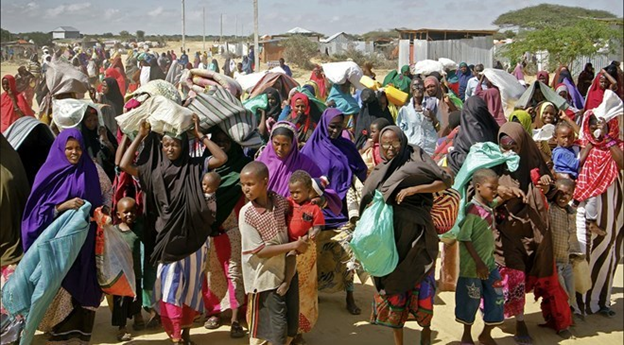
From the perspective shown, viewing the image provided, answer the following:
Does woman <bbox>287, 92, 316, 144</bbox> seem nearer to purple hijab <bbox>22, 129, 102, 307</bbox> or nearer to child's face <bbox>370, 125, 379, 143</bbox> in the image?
child's face <bbox>370, 125, 379, 143</bbox>

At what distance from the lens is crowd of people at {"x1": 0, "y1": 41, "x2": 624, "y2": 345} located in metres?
4.64

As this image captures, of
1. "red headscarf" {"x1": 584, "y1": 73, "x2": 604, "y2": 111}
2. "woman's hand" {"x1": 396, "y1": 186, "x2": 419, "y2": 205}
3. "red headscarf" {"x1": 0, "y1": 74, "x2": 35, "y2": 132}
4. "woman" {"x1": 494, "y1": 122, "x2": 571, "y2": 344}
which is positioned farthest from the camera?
"red headscarf" {"x1": 584, "y1": 73, "x2": 604, "y2": 111}

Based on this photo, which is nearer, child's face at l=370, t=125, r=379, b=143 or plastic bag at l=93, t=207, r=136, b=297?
plastic bag at l=93, t=207, r=136, b=297

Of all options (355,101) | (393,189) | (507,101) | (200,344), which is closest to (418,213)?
(393,189)

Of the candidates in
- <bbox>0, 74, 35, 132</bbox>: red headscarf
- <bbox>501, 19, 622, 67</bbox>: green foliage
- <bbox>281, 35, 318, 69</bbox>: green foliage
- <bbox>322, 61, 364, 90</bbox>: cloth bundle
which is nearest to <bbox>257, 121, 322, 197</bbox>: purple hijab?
<bbox>0, 74, 35, 132</bbox>: red headscarf

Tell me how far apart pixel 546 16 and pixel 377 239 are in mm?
36806

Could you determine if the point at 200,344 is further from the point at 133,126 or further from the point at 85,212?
the point at 133,126

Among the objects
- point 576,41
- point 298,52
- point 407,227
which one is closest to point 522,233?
point 407,227

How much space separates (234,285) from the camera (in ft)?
18.2

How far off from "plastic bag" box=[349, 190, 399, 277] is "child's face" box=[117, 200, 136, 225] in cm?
164

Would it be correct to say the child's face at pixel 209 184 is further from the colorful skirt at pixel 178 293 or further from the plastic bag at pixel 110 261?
the plastic bag at pixel 110 261

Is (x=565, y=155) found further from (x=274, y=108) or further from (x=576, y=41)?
(x=576, y=41)

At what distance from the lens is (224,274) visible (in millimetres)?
5633

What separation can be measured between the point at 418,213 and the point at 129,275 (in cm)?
211
